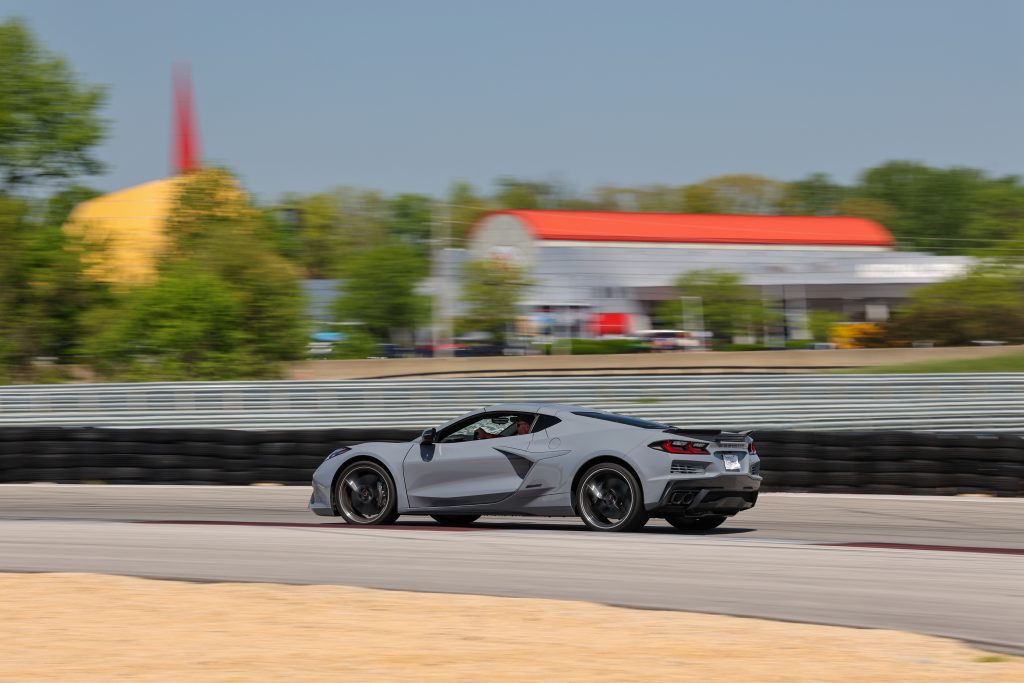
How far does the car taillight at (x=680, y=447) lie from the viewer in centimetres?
1005

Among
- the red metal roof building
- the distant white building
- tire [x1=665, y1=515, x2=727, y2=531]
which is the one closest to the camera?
tire [x1=665, y1=515, x2=727, y2=531]

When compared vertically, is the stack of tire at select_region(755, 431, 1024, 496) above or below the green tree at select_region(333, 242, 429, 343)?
below

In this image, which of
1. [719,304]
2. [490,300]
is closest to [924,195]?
[719,304]

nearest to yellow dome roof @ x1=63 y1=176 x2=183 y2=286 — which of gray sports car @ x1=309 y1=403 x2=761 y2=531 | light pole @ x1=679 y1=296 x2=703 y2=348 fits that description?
light pole @ x1=679 y1=296 x2=703 y2=348

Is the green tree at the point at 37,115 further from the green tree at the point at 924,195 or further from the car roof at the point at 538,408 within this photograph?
the green tree at the point at 924,195

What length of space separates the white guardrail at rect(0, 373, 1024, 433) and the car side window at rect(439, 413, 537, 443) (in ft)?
32.6

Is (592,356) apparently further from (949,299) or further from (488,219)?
(488,219)

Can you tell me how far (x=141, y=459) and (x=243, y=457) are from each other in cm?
144

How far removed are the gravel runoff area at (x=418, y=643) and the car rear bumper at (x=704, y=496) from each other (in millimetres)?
2608

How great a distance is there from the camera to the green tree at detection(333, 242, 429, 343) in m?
63.1

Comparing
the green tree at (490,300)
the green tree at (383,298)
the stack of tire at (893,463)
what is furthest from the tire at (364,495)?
the green tree at (383,298)

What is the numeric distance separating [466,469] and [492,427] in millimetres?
433

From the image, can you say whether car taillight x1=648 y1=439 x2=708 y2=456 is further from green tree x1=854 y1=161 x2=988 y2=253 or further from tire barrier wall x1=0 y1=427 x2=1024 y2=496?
green tree x1=854 y1=161 x2=988 y2=253

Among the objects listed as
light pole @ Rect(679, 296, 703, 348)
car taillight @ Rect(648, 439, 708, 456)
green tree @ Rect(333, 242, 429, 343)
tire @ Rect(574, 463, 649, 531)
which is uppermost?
green tree @ Rect(333, 242, 429, 343)
